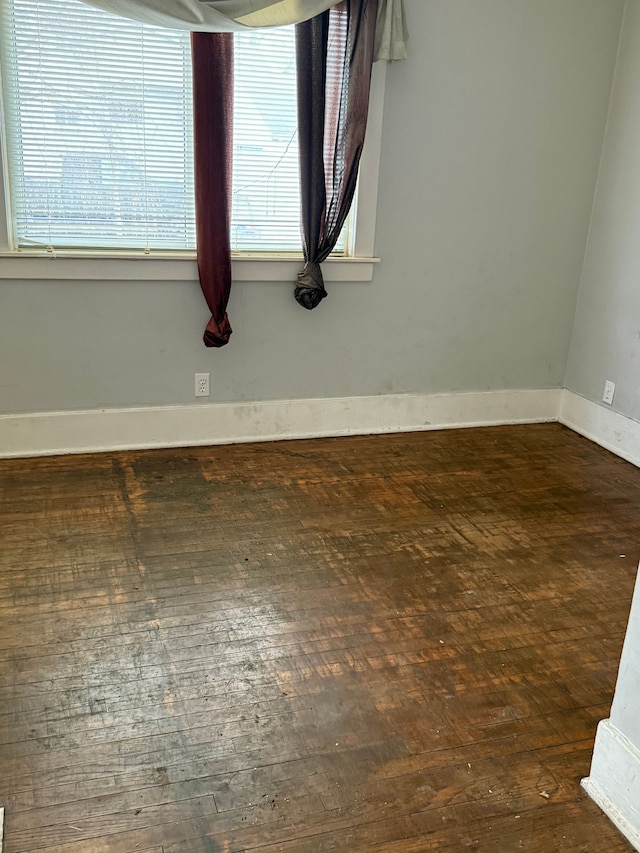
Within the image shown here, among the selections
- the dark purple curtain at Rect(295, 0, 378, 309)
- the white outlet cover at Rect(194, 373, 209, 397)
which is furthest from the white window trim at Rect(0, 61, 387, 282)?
the white outlet cover at Rect(194, 373, 209, 397)

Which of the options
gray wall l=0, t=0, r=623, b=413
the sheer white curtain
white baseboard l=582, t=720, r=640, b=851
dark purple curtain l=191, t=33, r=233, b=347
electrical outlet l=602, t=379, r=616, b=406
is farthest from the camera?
electrical outlet l=602, t=379, r=616, b=406

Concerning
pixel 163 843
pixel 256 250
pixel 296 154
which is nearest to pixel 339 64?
pixel 296 154

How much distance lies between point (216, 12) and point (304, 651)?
2.41 meters

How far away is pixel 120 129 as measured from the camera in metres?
3.17

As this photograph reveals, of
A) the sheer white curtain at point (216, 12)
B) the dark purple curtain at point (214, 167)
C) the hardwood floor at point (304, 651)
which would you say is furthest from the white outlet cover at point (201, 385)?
the sheer white curtain at point (216, 12)

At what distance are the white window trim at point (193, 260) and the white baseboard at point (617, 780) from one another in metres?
2.43

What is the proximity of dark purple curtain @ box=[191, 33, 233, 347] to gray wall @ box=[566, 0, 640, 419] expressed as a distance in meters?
1.93

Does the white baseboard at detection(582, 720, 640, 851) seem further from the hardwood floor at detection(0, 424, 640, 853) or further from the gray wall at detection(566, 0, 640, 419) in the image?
the gray wall at detection(566, 0, 640, 419)

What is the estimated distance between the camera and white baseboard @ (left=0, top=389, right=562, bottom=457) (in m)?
3.42

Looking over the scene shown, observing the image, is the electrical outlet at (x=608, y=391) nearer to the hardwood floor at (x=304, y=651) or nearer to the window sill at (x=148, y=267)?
the hardwood floor at (x=304, y=651)

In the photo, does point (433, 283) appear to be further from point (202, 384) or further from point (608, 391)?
point (202, 384)

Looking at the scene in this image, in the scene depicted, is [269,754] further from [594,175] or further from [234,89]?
[594,175]

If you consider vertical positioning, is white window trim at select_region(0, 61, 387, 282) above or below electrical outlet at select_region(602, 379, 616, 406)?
above

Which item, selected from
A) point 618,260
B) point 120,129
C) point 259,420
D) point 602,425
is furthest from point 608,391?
point 120,129
